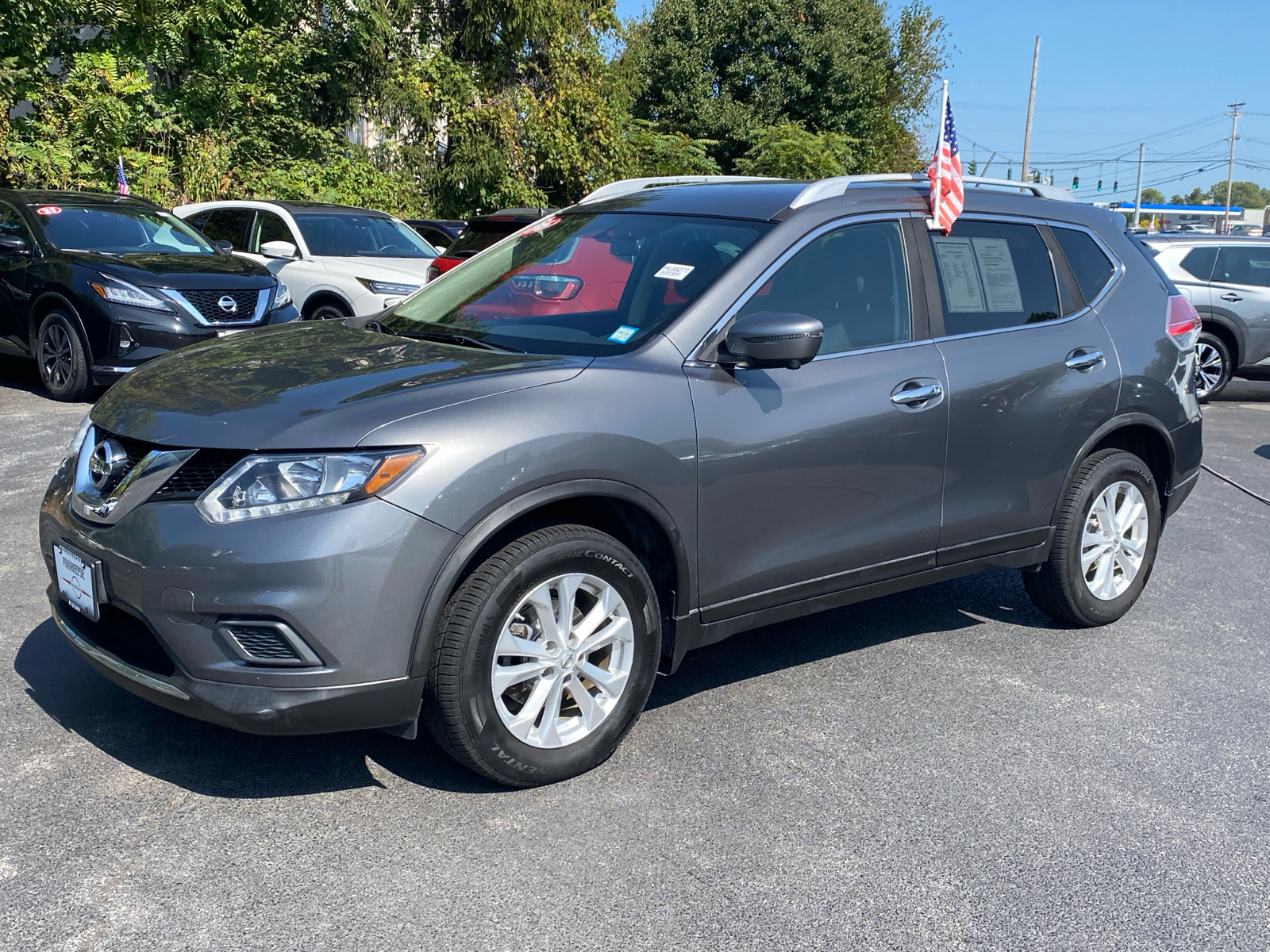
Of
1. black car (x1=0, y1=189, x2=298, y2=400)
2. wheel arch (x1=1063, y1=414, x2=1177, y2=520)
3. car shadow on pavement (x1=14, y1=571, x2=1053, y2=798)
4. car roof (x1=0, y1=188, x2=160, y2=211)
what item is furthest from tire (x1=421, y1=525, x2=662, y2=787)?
car roof (x1=0, y1=188, x2=160, y2=211)

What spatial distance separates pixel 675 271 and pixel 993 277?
136 cm

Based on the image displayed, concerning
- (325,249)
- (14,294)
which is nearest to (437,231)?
(325,249)

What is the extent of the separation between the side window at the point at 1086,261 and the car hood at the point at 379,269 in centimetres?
771

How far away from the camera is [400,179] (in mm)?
24406

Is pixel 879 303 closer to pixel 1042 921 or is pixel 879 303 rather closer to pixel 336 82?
pixel 1042 921

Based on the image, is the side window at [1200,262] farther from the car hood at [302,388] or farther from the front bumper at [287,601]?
the front bumper at [287,601]

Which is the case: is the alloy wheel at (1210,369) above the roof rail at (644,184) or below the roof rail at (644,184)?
below

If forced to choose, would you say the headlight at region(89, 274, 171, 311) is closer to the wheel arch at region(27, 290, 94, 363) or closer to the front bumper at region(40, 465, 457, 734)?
the wheel arch at region(27, 290, 94, 363)

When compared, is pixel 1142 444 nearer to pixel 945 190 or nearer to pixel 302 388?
pixel 945 190

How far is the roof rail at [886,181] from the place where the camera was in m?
4.23

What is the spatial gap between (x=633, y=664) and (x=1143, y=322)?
2841 mm

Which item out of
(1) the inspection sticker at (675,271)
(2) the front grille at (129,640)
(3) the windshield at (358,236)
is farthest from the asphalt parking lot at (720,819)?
(3) the windshield at (358,236)

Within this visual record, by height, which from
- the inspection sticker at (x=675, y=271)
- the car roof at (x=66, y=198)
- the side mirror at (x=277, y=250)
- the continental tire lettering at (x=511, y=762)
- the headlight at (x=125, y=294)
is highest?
the car roof at (x=66, y=198)

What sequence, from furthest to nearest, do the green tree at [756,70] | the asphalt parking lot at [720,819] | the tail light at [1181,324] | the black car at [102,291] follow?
the green tree at [756,70] → the black car at [102,291] → the tail light at [1181,324] → the asphalt parking lot at [720,819]
